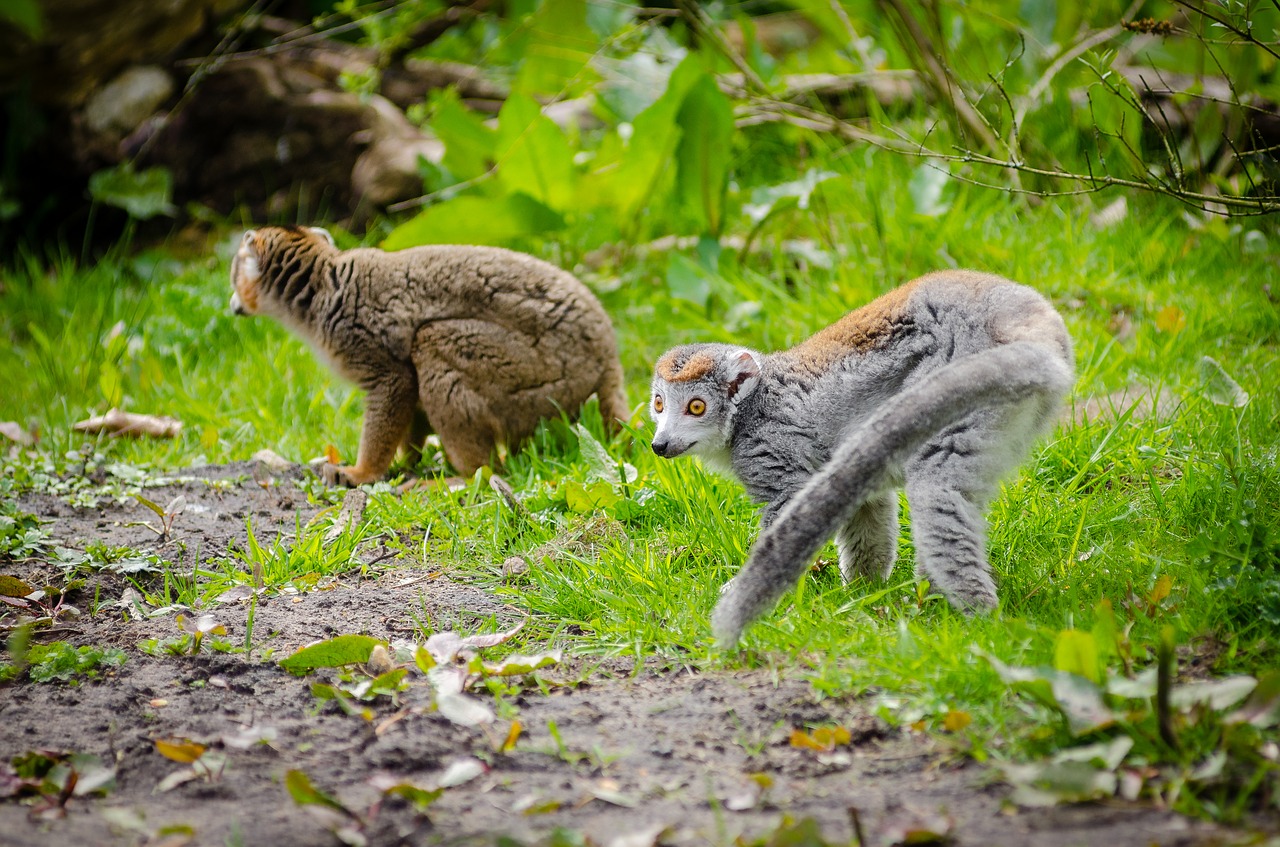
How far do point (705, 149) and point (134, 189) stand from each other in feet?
14.8

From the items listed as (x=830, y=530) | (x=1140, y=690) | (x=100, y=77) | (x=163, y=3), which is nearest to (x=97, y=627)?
(x=830, y=530)

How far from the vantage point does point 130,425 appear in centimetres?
564

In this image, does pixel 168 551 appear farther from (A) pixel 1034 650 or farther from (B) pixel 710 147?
(B) pixel 710 147

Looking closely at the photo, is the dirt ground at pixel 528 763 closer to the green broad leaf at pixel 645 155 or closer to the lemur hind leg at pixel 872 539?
the lemur hind leg at pixel 872 539

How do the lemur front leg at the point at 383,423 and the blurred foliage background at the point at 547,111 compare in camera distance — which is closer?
the lemur front leg at the point at 383,423

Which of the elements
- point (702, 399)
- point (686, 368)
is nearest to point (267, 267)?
point (686, 368)

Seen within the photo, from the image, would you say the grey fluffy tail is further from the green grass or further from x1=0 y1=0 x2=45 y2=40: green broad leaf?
x1=0 y1=0 x2=45 y2=40: green broad leaf

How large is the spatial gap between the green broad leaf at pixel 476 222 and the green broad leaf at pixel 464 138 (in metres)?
0.77

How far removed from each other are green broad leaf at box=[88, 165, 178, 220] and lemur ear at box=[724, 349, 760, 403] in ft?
18.9

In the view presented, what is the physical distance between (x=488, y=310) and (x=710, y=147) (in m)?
1.93

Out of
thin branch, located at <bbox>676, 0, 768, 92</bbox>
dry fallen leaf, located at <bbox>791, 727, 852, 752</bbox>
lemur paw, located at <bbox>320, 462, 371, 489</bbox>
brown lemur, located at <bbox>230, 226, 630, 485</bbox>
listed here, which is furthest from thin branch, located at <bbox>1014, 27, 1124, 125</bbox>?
dry fallen leaf, located at <bbox>791, 727, 852, 752</bbox>

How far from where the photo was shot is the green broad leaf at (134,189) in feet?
26.1

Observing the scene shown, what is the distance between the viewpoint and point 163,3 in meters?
7.51

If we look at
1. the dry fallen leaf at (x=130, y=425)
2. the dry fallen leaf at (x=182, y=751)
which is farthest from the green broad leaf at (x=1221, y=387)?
the dry fallen leaf at (x=130, y=425)
